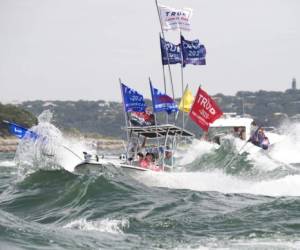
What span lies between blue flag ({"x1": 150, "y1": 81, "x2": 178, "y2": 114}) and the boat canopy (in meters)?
0.65

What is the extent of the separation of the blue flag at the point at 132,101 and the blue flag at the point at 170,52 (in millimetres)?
2818

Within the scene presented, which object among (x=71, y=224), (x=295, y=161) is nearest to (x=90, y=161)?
(x=71, y=224)

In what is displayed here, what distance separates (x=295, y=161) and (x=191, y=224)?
3350 cm

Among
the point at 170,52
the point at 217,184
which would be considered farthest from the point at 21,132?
the point at 217,184

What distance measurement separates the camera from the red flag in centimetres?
2616

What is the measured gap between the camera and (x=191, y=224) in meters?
16.6

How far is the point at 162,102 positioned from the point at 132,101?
3.58 feet

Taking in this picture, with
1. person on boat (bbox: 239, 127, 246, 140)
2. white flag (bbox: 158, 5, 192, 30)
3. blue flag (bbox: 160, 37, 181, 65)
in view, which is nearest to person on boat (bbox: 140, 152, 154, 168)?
blue flag (bbox: 160, 37, 181, 65)

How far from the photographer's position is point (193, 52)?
29.4 m

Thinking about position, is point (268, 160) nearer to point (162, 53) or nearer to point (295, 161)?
point (295, 161)

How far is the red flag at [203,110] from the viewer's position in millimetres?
26156

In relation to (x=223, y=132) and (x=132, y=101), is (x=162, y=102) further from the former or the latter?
(x=223, y=132)

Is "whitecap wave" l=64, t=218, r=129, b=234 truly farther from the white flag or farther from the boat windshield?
the boat windshield

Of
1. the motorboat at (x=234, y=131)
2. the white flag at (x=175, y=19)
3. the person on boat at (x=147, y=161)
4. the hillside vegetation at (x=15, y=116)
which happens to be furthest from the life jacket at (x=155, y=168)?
the hillside vegetation at (x=15, y=116)
